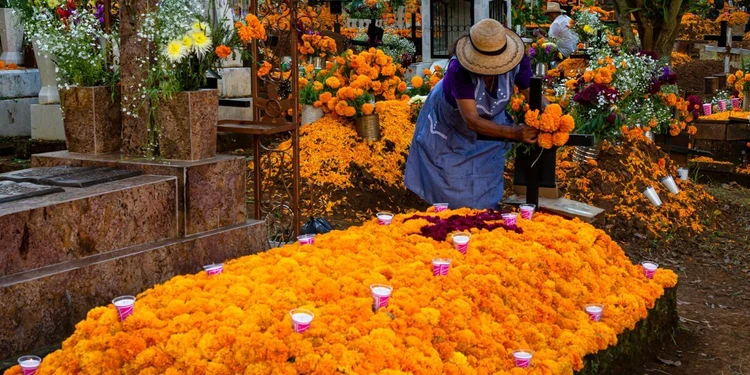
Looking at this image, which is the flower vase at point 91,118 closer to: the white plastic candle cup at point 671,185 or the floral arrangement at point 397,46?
the white plastic candle cup at point 671,185

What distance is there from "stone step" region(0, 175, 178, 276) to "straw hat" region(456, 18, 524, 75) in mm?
2203

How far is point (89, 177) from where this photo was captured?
4.81 metres

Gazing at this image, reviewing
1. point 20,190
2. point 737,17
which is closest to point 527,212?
point 20,190

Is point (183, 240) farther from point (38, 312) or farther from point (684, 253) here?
point (684, 253)

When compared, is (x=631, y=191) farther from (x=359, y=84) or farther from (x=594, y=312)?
(x=594, y=312)

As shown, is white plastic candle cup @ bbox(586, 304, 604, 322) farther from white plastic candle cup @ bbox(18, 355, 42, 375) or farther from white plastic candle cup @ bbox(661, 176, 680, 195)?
white plastic candle cup @ bbox(661, 176, 680, 195)

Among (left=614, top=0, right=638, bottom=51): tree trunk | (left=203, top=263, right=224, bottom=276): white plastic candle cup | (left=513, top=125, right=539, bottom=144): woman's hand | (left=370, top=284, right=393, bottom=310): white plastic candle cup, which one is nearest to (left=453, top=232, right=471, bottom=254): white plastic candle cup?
(left=370, top=284, right=393, bottom=310): white plastic candle cup

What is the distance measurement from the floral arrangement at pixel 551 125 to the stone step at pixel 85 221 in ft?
6.95

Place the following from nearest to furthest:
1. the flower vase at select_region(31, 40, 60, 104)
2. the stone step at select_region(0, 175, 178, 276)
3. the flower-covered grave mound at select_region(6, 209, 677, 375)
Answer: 1. the flower-covered grave mound at select_region(6, 209, 677, 375)
2. the stone step at select_region(0, 175, 178, 276)
3. the flower vase at select_region(31, 40, 60, 104)

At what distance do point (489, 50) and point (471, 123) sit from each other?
1.62ft

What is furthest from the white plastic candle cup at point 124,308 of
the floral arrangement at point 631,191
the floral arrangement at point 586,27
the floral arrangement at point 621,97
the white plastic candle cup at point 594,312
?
the floral arrangement at point 586,27

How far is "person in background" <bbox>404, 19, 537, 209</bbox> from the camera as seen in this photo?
19.9 feet

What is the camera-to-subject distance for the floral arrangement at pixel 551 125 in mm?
5500

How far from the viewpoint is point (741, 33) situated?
81.4ft
